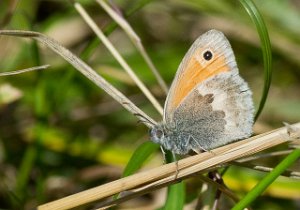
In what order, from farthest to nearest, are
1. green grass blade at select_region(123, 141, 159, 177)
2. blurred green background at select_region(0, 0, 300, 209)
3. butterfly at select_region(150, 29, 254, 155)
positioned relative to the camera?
blurred green background at select_region(0, 0, 300, 209) < butterfly at select_region(150, 29, 254, 155) < green grass blade at select_region(123, 141, 159, 177)

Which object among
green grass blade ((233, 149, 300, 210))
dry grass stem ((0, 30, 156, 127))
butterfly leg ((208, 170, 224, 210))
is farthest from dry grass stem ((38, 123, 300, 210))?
dry grass stem ((0, 30, 156, 127))

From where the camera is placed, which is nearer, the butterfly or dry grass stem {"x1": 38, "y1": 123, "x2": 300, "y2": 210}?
dry grass stem {"x1": 38, "y1": 123, "x2": 300, "y2": 210}

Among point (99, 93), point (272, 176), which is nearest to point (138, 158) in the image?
point (272, 176)

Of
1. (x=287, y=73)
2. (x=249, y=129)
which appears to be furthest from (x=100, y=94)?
(x=249, y=129)

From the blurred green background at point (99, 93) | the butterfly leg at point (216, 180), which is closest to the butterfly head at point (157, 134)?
the butterfly leg at point (216, 180)

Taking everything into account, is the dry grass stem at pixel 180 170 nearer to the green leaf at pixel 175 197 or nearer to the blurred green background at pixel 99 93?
the green leaf at pixel 175 197

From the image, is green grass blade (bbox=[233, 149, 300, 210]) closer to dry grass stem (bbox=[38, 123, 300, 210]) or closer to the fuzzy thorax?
dry grass stem (bbox=[38, 123, 300, 210])
